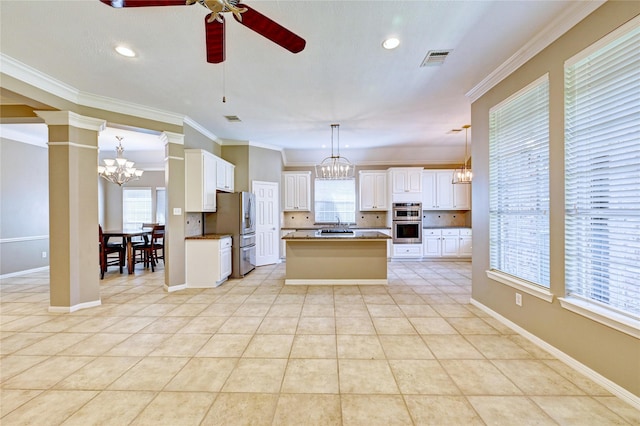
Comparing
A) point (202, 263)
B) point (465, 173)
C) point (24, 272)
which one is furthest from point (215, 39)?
point (24, 272)

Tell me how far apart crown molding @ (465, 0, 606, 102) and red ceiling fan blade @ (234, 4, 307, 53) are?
2.21 m

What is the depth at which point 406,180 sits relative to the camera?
7.06 m

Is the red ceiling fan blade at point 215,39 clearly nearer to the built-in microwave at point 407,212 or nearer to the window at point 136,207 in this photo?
the built-in microwave at point 407,212

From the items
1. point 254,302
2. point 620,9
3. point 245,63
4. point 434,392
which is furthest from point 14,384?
point 620,9

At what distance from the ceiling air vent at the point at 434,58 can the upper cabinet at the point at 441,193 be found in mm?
4615

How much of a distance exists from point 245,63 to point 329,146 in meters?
3.99

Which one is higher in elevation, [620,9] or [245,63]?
[245,63]

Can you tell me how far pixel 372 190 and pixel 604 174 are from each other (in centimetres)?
546

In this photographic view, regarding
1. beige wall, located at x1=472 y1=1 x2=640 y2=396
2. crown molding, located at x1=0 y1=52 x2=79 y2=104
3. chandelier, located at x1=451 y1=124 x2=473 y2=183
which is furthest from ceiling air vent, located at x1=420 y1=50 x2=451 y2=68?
crown molding, located at x1=0 y1=52 x2=79 y2=104

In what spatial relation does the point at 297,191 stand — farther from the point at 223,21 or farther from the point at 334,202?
the point at 223,21

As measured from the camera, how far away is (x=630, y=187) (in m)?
1.80

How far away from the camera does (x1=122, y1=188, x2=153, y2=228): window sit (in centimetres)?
811

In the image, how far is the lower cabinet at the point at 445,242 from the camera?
6.97 m

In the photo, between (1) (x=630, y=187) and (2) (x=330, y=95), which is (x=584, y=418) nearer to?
(1) (x=630, y=187)
